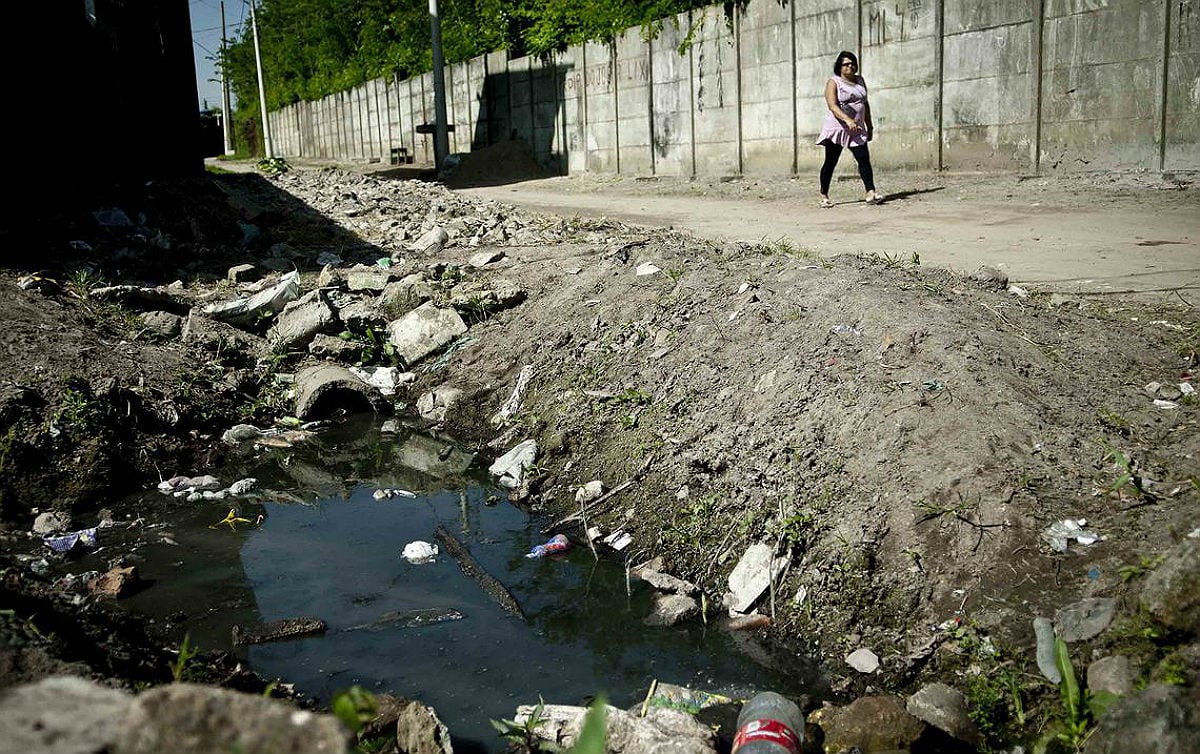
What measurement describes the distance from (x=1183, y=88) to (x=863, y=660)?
7.91m

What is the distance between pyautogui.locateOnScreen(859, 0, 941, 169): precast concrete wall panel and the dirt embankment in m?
5.69

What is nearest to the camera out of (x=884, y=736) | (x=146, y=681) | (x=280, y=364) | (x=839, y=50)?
(x=146, y=681)

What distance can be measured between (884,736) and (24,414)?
13.0ft

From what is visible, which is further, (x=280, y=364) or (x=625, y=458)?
(x=280, y=364)

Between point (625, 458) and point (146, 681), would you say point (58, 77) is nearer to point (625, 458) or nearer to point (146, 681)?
point (625, 458)

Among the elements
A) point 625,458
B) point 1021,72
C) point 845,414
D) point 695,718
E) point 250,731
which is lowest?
point 695,718

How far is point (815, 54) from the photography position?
1191cm

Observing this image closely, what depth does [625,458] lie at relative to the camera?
4.06 m

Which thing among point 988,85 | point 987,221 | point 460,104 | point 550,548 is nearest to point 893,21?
point 988,85

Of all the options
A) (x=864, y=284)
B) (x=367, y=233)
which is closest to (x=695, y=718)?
(x=864, y=284)

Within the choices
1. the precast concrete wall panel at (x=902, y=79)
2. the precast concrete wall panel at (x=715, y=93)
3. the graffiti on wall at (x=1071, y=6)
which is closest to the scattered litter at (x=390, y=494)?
the graffiti on wall at (x=1071, y=6)

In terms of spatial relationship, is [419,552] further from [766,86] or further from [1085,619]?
[766,86]

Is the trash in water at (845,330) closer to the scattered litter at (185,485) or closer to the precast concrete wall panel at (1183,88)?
the scattered litter at (185,485)

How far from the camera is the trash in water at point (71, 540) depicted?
379cm
